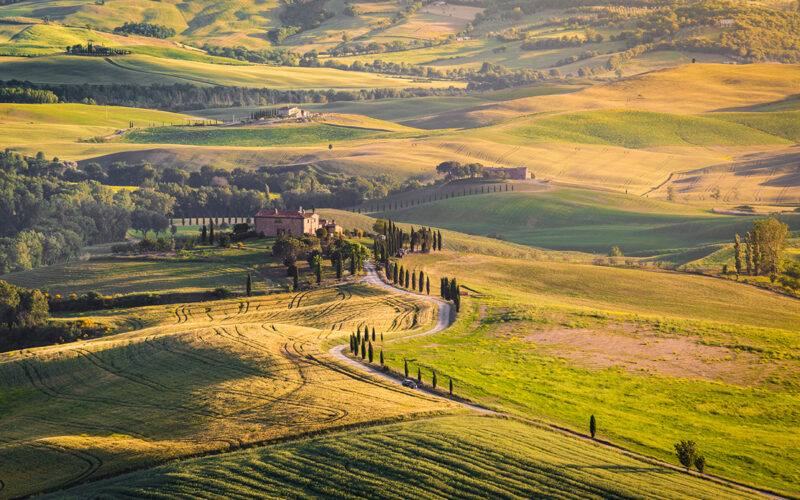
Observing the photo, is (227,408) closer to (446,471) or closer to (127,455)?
(127,455)

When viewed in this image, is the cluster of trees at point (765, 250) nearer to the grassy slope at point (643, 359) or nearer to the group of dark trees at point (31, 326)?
the grassy slope at point (643, 359)

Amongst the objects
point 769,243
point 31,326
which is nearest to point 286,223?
point 31,326

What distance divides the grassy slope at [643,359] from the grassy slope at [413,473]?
713 cm

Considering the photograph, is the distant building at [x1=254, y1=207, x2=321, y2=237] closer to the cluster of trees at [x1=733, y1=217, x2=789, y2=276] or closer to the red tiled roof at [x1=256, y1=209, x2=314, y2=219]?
the red tiled roof at [x1=256, y1=209, x2=314, y2=219]

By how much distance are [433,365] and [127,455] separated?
2732cm

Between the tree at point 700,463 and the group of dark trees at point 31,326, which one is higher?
the tree at point 700,463

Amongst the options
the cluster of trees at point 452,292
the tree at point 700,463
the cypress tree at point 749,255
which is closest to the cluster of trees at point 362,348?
the cluster of trees at point 452,292

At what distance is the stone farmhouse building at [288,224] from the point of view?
128m

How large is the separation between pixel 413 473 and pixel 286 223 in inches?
3654

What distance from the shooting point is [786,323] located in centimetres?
8938

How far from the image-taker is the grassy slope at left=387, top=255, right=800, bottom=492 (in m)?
52.0

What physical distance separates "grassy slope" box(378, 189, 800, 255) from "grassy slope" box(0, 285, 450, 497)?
265 feet

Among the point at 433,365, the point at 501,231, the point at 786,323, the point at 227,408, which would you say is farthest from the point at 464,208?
the point at 227,408

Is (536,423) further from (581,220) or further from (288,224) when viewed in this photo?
(581,220)
